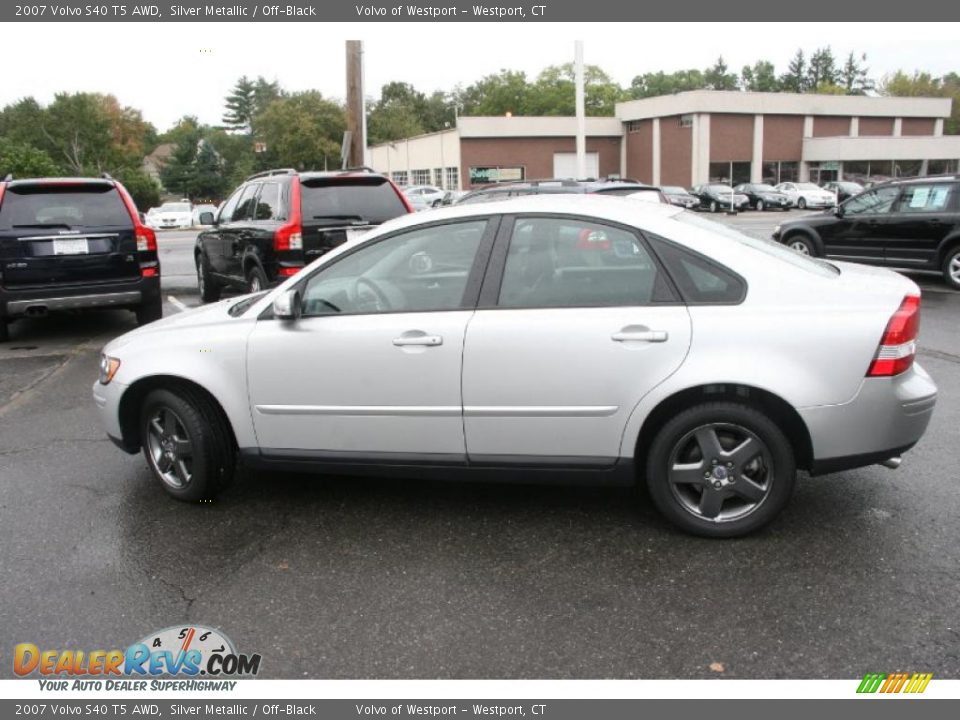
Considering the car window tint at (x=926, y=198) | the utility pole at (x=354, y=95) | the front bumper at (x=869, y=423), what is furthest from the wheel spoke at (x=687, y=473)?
the utility pole at (x=354, y=95)

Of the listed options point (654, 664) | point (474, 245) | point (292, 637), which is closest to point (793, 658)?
point (654, 664)

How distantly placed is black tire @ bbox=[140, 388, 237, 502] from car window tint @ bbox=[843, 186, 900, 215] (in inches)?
450

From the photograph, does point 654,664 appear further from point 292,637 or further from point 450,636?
point 292,637

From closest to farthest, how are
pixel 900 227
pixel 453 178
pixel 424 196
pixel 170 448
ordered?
pixel 170 448, pixel 900 227, pixel 424 196, pixel 453 178

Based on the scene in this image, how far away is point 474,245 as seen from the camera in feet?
13.7

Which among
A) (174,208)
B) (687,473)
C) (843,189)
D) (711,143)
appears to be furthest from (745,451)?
(711,143)

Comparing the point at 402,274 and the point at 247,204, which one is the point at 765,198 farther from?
the point at 402,274

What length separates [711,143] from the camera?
52688 mm

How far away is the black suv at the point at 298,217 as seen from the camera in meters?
8.87

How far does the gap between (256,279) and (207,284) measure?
98.9 inches

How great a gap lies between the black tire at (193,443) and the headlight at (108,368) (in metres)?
0.24

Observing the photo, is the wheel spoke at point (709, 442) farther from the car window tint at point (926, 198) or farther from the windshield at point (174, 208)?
the windshield at point (174, 208)

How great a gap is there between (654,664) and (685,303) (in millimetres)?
1601
